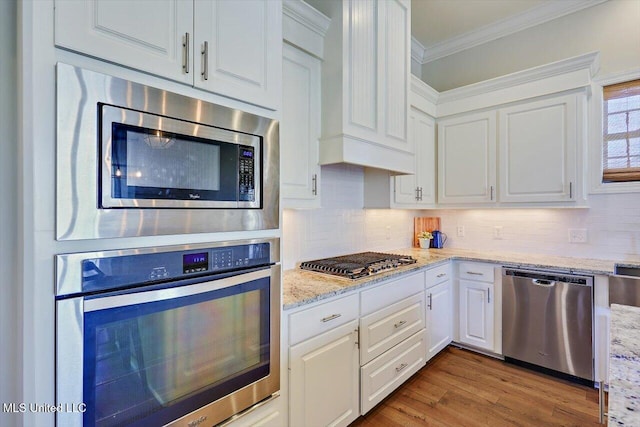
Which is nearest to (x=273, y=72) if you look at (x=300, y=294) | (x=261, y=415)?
(x=300, y=294)

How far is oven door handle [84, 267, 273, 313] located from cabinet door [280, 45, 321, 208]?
67 cm

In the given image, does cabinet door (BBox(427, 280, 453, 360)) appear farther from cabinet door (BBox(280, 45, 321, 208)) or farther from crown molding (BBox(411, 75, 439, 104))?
crown molding (BBox(411, 75, 439, 104))

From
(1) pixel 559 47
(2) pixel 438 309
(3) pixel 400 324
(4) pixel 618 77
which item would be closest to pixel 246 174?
(3) pixel 400 324

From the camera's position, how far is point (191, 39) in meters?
1.06

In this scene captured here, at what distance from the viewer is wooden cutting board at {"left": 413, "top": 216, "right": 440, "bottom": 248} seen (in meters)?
3.57

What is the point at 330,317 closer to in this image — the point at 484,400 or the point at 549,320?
the point at 484,400

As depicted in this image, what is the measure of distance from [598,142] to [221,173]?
3.11 meters

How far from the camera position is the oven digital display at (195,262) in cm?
104

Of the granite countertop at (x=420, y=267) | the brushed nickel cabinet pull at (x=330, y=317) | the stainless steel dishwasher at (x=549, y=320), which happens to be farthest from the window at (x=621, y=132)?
the brushed nickel cabinet pull at (x=330, y=317)

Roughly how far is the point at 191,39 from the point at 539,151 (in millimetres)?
2868

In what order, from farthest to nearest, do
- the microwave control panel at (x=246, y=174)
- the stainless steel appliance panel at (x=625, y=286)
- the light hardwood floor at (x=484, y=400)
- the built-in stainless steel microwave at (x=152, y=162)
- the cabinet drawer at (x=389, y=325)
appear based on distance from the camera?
1. the stainless steel appliance panel at (x=625, y=286)
2. the light hardwood floor at (x=484, y=400)
3. the cabinet drawer at (x=389, y=325)
4. the microwave control panel at (x=246, y=174)
5. the built-in stainless steel microwave at (x=152, y=162)

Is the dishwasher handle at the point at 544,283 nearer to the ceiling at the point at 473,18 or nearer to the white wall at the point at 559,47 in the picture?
the white wall at the point at 559,47

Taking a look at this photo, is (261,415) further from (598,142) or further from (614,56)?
(614,56)

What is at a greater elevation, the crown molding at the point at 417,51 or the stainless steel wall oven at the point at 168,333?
the crown molding at the point at 417,51
